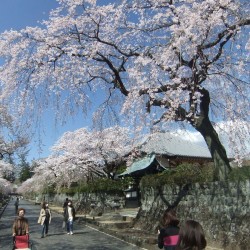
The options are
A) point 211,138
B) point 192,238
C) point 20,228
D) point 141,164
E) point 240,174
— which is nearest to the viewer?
point 192,238

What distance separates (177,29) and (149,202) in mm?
10221

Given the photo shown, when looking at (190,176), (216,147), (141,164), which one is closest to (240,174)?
(216,147)

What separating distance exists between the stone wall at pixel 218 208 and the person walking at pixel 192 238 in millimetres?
7949

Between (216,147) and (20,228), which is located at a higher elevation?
(216,147)

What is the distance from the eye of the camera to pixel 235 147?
12633mm

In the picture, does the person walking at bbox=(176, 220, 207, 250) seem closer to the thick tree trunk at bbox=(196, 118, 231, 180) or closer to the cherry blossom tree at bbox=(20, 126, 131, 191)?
the thick tree trunk at bbox=(196, 118, 231, 180)

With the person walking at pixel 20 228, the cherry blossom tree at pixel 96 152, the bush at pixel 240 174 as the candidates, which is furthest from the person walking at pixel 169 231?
the cherry blossom tree at pixel 96 152

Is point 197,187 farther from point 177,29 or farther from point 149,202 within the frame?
point 177,29

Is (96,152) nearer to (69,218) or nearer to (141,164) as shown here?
(141,164)

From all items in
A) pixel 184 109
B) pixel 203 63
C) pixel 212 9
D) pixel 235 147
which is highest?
pixel 212 9

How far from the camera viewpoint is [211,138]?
1323 cm

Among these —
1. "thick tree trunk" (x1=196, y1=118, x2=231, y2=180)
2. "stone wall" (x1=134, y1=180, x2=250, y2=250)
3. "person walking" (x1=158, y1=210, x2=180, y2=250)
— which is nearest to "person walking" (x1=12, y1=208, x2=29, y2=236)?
"person walking" (x1=158, y1=210, x2=180, y2=250)

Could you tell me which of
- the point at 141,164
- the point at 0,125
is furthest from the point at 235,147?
the point at 141,164

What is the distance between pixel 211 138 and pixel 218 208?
91.6 inches
